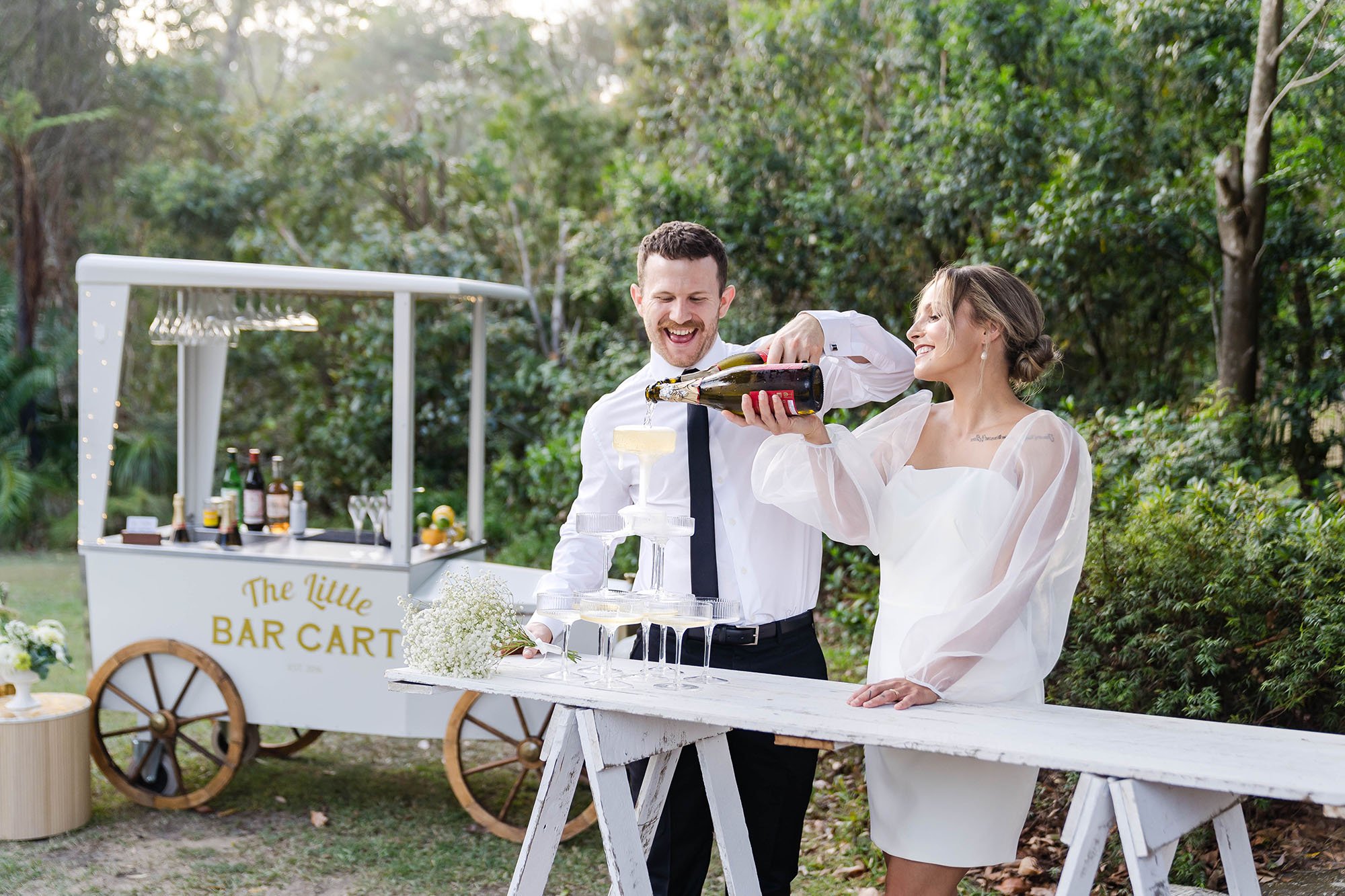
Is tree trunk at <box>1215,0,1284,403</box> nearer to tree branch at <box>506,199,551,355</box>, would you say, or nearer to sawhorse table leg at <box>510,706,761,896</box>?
sawhorse table leg at <box>510,706,761,896</box>

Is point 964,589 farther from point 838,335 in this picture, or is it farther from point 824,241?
point 824,241

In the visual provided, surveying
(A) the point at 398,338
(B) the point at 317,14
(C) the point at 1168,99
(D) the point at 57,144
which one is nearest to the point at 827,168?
(C) the point at 1168,99

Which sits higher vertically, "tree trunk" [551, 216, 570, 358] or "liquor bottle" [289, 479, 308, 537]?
"tree trunk" [551, 216, 570, 358]

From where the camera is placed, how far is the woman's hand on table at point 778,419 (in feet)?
8.19

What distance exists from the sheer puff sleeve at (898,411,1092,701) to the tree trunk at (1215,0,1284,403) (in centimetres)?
381

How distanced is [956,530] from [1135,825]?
752 mm

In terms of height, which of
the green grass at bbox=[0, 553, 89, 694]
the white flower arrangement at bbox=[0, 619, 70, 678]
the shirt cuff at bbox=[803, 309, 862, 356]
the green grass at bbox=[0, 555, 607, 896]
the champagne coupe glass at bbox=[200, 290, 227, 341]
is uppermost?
the champagne coupe glass at bbox=[200, 290, 227, 341]

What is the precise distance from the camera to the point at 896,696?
2.33m

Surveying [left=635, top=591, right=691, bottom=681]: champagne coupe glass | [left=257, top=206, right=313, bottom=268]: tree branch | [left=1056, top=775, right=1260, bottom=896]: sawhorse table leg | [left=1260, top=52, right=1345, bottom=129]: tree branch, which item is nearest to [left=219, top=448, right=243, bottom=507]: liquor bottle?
[left=635, top=591, right=691, bottom=681]: champagne coupe glass

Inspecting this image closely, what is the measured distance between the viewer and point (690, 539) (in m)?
2.79

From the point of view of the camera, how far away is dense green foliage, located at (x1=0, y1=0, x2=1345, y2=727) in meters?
4.27

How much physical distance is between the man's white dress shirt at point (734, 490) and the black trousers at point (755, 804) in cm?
14

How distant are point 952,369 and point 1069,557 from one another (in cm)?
47

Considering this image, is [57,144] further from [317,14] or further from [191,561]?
[191,561]
